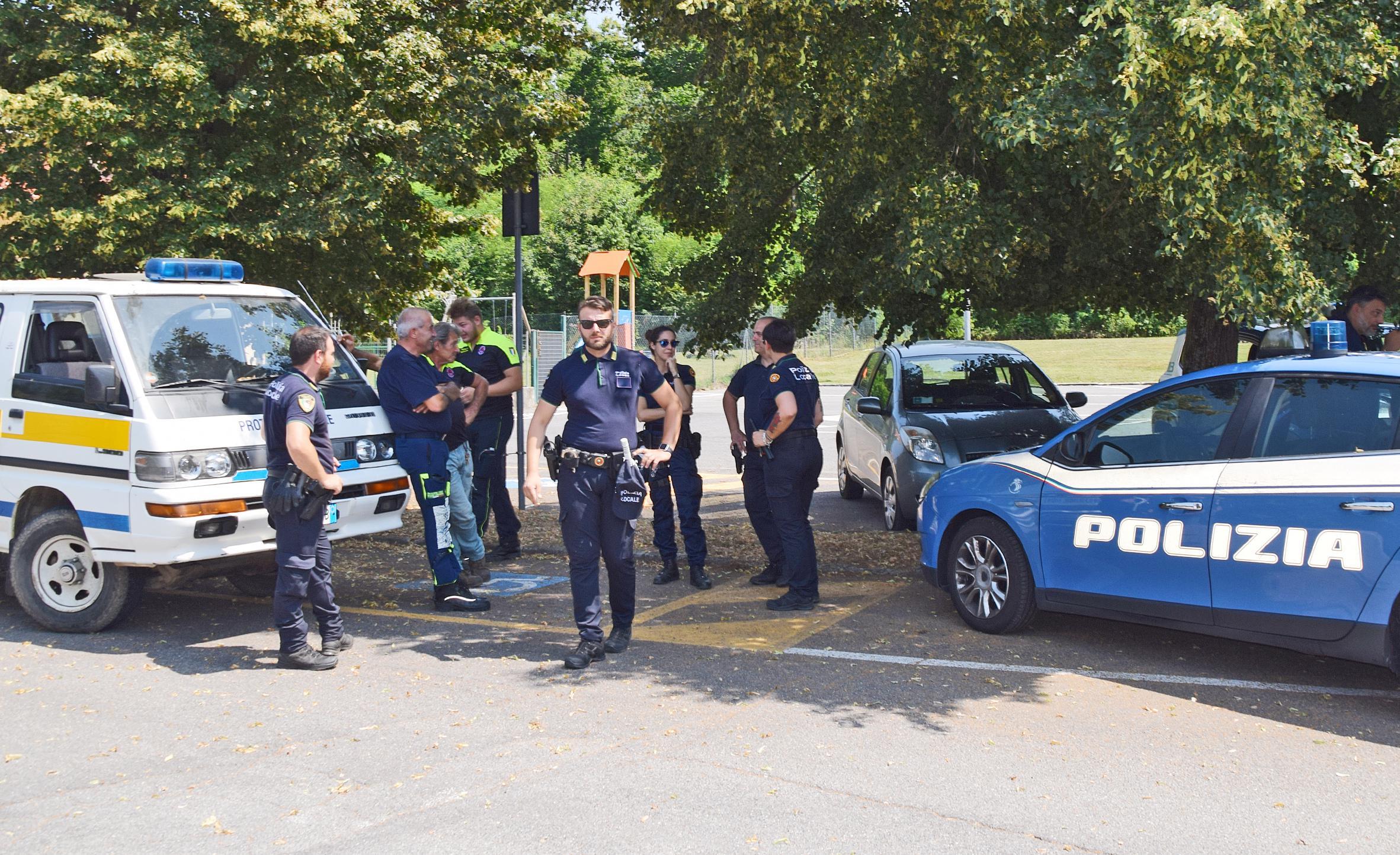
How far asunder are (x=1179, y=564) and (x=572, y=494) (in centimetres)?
303

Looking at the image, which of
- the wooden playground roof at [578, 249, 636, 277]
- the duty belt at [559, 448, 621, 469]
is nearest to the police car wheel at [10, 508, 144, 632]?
the duty belt at [559, 448, 621, 469]

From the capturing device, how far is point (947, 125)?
8953 millimetres

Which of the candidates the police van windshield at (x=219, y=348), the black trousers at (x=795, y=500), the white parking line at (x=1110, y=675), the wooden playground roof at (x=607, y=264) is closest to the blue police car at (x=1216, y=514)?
the white parking line at (x=1110, y=675)

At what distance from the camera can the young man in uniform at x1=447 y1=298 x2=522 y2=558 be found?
9.03 m

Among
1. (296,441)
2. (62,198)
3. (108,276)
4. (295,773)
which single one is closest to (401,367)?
(296,441)

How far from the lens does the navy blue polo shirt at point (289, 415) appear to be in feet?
21.1

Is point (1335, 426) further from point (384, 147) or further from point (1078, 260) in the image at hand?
point (384, 147)

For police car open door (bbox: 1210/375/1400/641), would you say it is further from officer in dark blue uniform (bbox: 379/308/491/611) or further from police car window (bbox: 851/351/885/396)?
police car window (bbox: 851/351/885/396)

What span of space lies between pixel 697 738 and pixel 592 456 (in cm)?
178

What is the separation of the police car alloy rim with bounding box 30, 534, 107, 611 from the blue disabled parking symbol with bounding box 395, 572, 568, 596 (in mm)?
2034

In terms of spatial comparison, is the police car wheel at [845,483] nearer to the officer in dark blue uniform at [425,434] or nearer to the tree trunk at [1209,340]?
the tree trunk at [1209,340]

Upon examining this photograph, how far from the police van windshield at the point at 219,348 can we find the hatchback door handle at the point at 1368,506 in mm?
5580

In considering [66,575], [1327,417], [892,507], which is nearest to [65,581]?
[66,575]

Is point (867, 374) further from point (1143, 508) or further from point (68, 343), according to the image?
point (68, 343)
